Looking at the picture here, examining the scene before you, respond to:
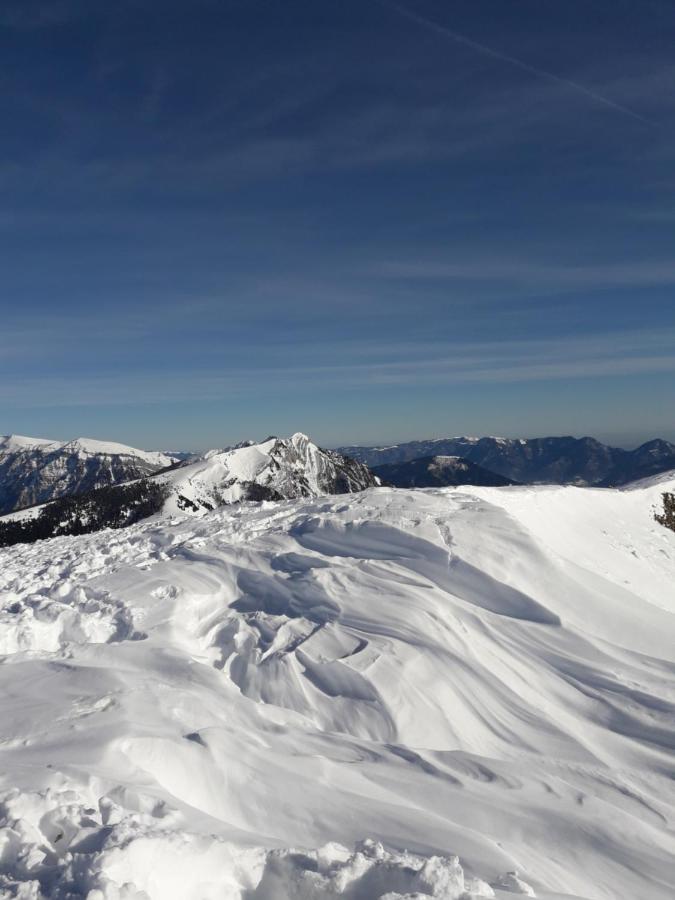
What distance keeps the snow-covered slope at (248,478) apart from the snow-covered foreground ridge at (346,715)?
3718 inches

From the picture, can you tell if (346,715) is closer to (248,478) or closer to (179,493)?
(179,493)

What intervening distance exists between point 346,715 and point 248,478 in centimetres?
15309

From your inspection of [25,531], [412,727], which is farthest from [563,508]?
[25,531]

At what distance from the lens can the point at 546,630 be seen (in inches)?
461

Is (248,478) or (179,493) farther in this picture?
(248,478)

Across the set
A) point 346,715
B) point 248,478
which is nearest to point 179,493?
point 248,478

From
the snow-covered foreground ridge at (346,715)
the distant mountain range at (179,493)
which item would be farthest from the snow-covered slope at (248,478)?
the snow-covered foreground ridge at (346,715)

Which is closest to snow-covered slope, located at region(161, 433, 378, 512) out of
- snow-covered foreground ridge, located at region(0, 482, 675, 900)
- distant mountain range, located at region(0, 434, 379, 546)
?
distant mountain range, located at region(0, 434, 379, 546)

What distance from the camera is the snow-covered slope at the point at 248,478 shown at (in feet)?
424

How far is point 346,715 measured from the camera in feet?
29.8

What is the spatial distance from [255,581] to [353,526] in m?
3.59

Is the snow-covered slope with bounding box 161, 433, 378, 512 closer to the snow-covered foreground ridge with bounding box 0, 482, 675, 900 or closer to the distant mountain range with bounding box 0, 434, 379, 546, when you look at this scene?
the distant mountain range with bounding box 0, 434, 379, 546

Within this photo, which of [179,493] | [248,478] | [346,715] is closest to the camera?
[346,715]

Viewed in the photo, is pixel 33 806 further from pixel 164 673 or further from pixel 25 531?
pixel 25 531
